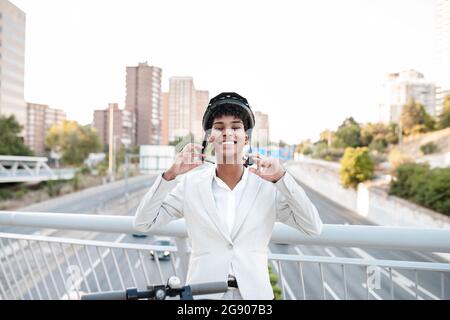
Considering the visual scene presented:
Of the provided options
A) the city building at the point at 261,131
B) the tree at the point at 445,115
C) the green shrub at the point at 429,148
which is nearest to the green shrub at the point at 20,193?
the city building at the point at 261,131

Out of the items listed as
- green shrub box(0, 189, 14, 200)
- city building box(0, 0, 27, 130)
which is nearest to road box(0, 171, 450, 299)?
green shrub box(0, 189, 14, 200)

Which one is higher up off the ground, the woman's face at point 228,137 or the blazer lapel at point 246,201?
the woman's face at point 228,137

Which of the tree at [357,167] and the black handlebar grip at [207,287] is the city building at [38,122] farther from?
the black handlebar grip at [207,287]

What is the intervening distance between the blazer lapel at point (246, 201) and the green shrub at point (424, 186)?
1629cm

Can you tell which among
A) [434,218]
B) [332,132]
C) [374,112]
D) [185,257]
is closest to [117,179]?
[332,132]

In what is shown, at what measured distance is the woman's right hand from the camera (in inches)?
33.0

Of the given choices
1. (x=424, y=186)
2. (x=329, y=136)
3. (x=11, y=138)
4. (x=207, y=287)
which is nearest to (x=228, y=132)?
(x=207, y=287)

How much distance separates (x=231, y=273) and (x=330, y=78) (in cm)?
2753

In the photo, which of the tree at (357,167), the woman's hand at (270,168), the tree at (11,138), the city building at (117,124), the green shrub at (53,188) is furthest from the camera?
the city building at (117,124)

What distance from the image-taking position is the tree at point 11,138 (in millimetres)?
16703

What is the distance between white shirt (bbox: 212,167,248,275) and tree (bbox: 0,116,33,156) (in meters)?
18.4

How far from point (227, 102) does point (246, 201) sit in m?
0.24

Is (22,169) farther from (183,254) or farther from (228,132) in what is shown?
(228,132)

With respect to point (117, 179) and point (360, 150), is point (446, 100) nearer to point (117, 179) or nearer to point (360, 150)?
point (360, 150)
